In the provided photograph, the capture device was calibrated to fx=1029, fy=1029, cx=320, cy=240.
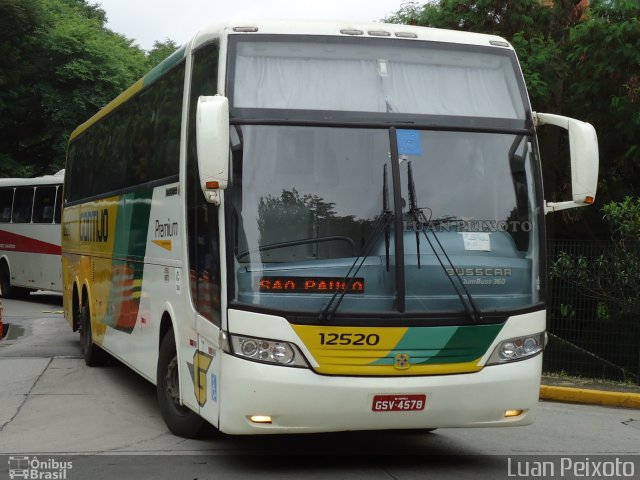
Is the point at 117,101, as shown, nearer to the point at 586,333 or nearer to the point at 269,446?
the point at 269,446

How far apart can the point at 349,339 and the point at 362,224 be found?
799mm

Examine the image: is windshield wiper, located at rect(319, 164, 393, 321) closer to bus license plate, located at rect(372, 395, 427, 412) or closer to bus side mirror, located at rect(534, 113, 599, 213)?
bus license plate, located at rect(372, 395, 427, 412)

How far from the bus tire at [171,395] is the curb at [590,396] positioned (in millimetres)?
4793

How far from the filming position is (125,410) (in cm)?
1002

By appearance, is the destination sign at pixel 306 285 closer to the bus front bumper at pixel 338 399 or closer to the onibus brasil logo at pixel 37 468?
the bus front bumper at pixel 338 399

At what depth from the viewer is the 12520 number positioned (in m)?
6.77

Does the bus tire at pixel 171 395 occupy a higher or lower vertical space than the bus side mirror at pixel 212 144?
lower

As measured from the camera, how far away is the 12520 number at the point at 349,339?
6773 millimetres

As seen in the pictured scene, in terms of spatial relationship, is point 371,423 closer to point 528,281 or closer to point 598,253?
point 528,281

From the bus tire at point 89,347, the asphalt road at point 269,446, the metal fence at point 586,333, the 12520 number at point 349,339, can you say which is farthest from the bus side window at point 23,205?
the 12520 number at point 349,339

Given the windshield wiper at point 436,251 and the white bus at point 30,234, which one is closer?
the windshield wiper at point 436,251

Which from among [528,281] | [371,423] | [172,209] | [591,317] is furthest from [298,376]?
[591,317]

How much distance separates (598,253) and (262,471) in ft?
23.2

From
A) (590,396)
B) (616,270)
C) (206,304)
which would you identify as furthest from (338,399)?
(616,270)
